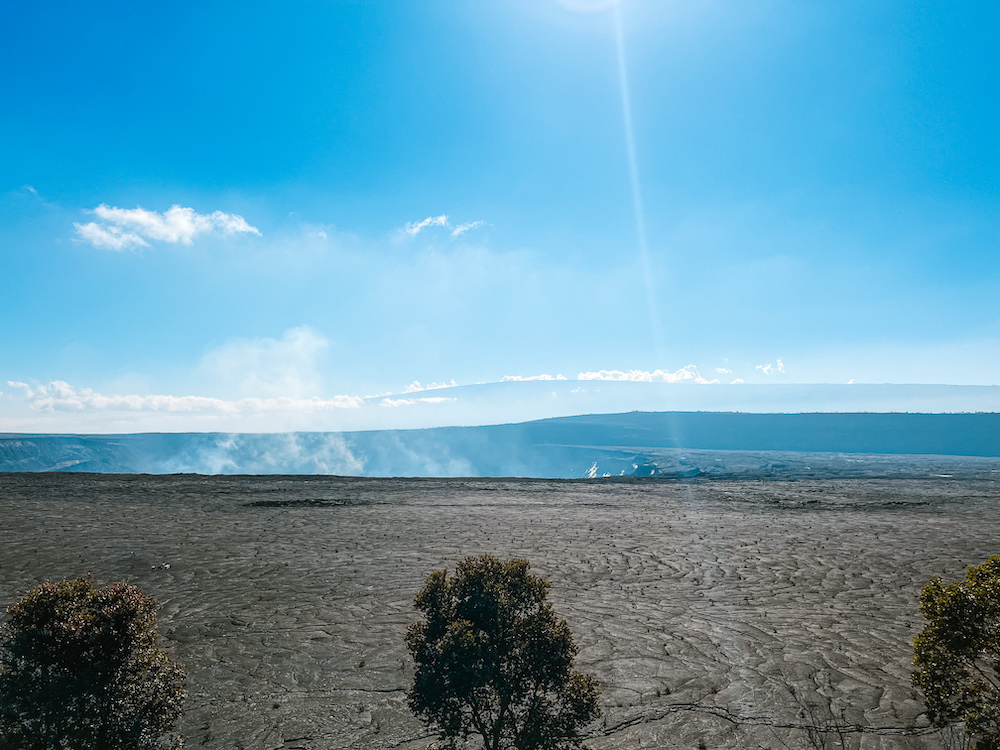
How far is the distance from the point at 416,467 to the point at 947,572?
157562 millimetres

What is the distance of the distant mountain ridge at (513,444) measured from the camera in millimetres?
118812

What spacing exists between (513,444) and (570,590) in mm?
146991

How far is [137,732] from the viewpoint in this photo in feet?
18.3

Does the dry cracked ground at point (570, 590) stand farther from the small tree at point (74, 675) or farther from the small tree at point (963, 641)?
the small tree at point (963, 641)

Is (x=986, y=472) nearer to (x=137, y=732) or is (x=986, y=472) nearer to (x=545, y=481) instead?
(x=545, y=481)

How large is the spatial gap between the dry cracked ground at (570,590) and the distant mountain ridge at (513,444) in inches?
3431

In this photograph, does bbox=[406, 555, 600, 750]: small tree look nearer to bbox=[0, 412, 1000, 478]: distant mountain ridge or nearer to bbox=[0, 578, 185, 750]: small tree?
bbox=[0, 578, 185, 750]: small tree

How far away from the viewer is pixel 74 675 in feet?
17.7

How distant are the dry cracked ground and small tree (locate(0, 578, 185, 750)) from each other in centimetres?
312

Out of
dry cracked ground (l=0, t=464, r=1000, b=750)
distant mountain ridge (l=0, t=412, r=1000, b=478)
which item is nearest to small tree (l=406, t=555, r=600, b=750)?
dry cracked ground (l=0, t=464, r=1000, b=750)

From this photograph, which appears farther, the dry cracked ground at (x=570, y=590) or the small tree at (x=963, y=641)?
the dry cracked ground at (x=570, y=590)

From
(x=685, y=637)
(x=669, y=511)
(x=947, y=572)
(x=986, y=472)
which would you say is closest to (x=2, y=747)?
(x=685, y=637)

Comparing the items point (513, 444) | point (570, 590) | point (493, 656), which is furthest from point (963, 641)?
point (513, 444)

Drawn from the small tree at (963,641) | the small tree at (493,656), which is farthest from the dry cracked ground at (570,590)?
the small tree at (963,641)
